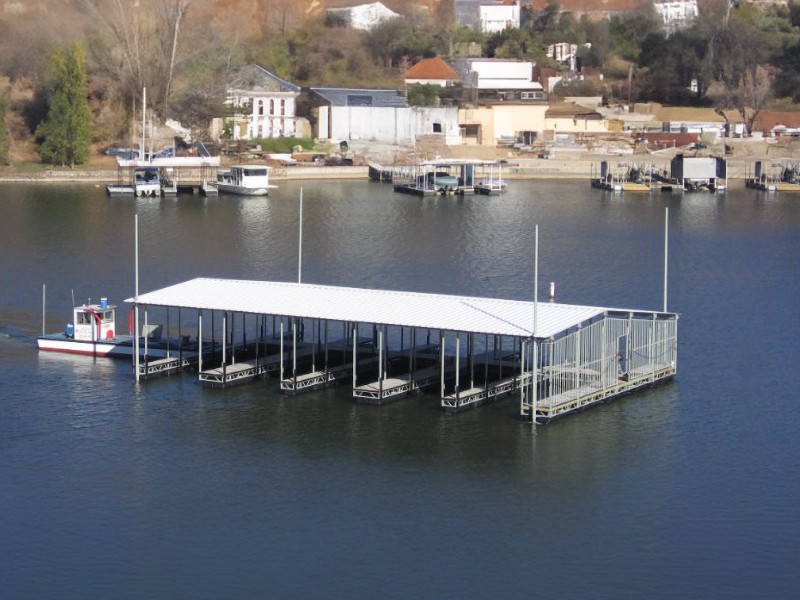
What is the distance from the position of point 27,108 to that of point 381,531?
50981 mm

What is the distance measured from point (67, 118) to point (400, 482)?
44.4 meters

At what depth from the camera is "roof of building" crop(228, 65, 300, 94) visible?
69250mm

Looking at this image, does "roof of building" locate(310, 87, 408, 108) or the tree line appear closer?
the tree line

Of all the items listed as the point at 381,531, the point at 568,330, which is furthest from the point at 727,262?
the point at 381,531

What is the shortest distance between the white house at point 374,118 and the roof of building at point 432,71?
386 cm

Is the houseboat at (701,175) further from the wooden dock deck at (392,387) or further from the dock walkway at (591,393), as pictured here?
the wooden dock deck at (392,387)

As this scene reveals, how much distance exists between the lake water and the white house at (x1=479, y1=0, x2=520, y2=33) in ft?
189

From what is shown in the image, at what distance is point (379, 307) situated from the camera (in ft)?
80.1

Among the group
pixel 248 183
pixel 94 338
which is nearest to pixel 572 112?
pixel 248 183

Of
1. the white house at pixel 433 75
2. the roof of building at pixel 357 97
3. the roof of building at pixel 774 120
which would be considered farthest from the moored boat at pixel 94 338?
the roof of building at pixel 774 120

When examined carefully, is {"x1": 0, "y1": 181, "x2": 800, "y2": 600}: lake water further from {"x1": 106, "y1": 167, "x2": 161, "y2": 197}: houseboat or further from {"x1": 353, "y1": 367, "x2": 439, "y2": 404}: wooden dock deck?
{"x1": 106, "y1": 167, "x2": 161, "y2": 197}: houseboat

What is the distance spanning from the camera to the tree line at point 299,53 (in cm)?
6456

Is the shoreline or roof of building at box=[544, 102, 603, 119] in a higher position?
roof of building at box=[544, 102, 603, 119]

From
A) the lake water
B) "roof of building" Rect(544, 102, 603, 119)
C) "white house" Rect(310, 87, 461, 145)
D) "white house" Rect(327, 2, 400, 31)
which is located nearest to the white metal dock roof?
the lake water
